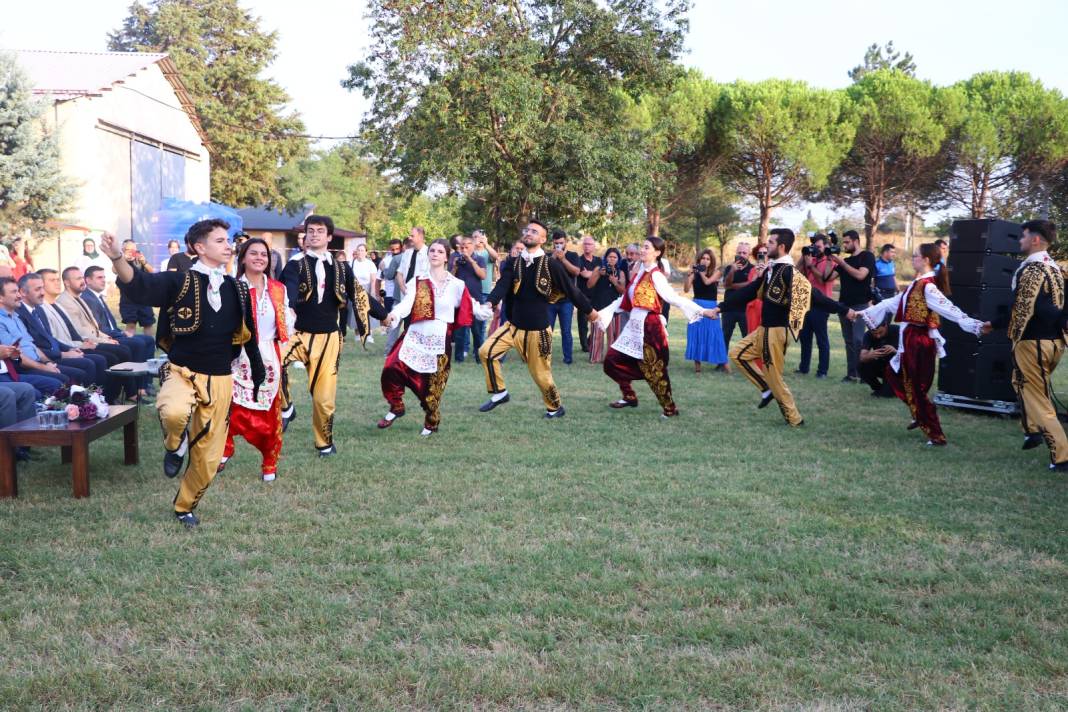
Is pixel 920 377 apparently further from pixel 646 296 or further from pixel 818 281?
pixel 818 281

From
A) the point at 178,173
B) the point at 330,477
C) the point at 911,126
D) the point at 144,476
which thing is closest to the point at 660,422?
the point at 330,477

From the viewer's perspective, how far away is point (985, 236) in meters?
9.55

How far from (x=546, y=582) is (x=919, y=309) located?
5256 millimetres

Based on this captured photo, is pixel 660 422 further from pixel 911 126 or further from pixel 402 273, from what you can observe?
pixel 911 126

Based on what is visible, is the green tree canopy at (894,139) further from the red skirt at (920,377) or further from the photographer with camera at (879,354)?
the red skirt at (920,377)

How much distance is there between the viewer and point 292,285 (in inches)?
284

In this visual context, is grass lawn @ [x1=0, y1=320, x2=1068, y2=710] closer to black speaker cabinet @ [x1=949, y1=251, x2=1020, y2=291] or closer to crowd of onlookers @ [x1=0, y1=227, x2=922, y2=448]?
crowd of onlookers @ [x1=0, y1=227, x2=922, y2=448]

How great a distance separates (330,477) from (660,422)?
3.64 metres

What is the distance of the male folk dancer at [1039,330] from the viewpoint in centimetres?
698

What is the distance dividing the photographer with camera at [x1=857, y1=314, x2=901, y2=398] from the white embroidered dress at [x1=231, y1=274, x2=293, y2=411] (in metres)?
5.68

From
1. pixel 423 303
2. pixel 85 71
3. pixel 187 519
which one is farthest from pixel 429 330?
pixel 85 71

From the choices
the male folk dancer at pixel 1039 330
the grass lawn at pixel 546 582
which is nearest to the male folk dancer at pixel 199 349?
the grass lawn at pixel 546 582

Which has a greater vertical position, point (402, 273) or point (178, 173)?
point (178, 173)

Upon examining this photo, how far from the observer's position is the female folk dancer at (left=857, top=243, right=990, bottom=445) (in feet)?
26.3
